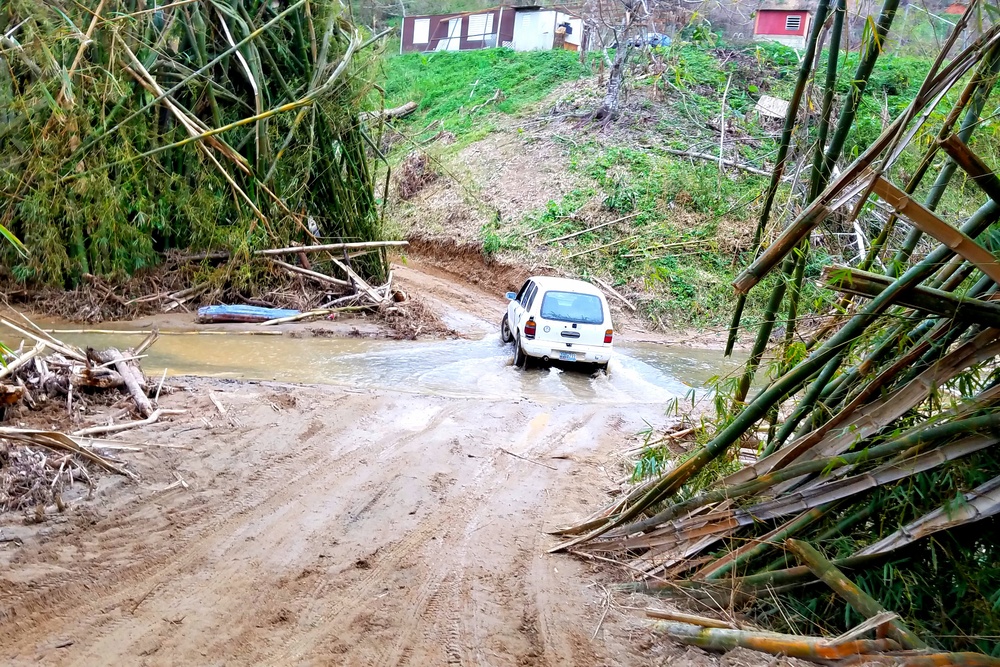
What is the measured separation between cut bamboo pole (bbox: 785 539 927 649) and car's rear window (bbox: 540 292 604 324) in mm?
9840

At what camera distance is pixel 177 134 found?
16.5 meters

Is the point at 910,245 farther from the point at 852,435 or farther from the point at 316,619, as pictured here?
the point at 316,619

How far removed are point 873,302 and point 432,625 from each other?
2961mm

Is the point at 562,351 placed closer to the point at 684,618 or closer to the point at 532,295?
the point at 532,295

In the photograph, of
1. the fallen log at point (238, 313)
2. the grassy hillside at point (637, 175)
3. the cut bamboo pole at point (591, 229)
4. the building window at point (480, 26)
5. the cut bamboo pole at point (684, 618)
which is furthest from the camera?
the building window at point (480, 26)

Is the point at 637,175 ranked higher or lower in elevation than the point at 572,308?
higher

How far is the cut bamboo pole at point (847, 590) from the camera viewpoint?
3254 mm

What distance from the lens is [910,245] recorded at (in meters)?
4.29

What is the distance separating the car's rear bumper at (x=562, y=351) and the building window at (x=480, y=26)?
3718 cm

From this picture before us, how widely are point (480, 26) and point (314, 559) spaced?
4582 centimetres

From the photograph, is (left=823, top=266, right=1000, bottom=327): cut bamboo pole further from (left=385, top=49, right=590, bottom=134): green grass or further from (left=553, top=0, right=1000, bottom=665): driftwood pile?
(left=385, top=49, right=590, bottom=134): green grass

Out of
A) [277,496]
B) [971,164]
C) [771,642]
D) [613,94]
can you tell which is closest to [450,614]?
[771,642]

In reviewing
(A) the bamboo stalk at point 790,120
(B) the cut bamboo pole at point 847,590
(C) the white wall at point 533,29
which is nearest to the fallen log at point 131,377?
(A) the bamboo stalk at point 790,120

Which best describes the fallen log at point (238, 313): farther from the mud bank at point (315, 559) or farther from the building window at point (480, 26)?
the building window at point (480, 26)
